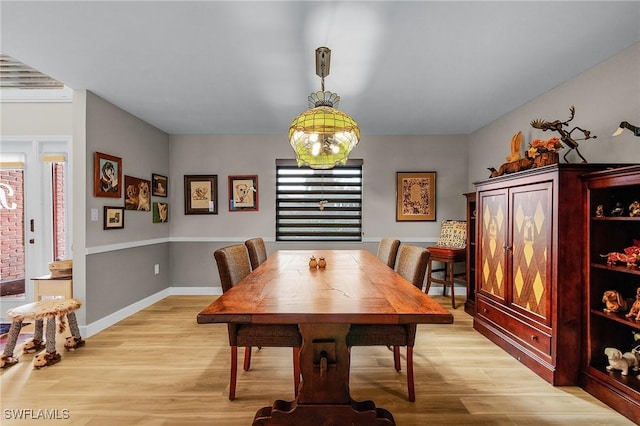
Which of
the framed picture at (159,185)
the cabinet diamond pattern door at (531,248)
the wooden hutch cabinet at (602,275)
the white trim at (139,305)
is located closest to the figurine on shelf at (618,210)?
the wooden hutch cabinet at (602,275)

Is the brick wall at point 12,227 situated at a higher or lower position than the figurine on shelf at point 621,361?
higher

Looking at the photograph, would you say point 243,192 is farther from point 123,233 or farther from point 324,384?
point 324,384

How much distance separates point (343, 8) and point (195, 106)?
7.44 feet

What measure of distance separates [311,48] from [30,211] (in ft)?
12.4

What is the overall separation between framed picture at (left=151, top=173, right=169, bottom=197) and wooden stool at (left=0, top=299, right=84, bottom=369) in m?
1.89

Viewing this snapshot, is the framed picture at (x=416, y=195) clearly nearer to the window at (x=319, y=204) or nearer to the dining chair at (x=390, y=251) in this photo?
the window at (x=319, y=204)

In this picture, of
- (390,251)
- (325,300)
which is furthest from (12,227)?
(390,251)

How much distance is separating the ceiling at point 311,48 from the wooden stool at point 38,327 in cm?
200

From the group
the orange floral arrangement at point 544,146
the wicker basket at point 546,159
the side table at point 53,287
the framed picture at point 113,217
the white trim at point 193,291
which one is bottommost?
the white trim at point 193,291

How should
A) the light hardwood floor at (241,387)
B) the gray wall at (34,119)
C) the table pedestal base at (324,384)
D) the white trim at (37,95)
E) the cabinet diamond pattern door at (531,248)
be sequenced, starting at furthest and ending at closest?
the gray wall at (34,119)
the white trim at (37,95)
the cabinet diamond pattern door at (531,248)
the light hardwood floor at (241,387)
the table pedestal base at (324,384)

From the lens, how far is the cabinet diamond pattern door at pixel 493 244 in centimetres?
286

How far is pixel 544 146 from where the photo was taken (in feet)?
8.34

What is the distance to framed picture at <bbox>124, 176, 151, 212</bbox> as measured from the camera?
3.70 meters

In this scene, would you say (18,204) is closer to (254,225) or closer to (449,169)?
(254,225)
